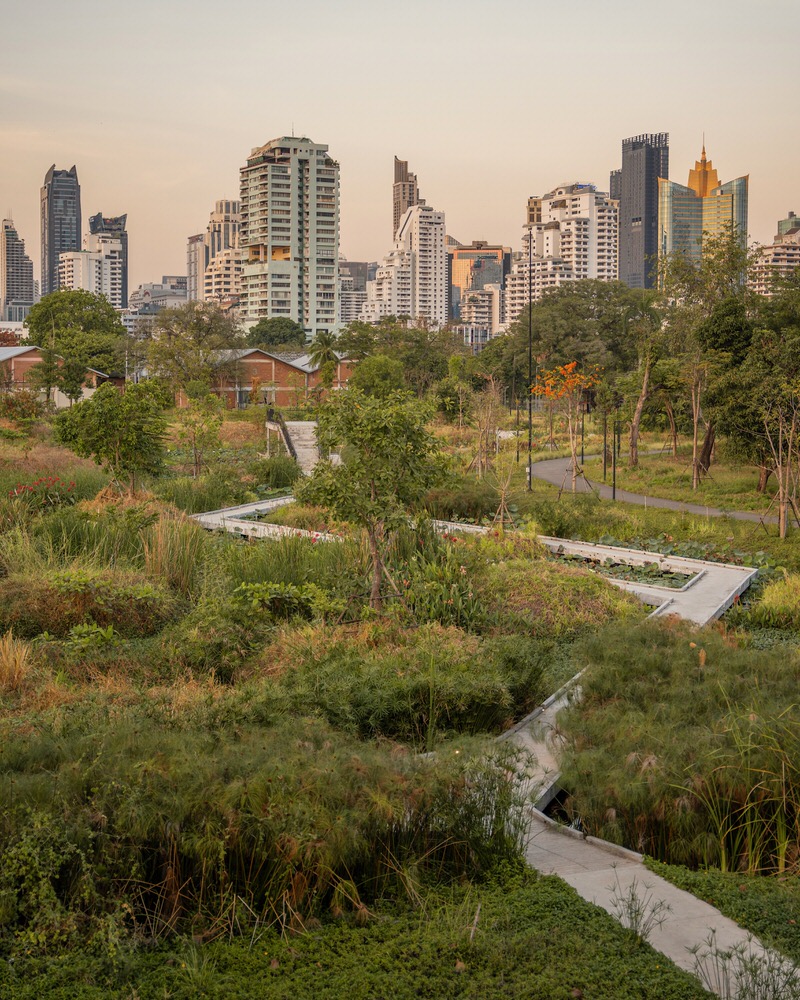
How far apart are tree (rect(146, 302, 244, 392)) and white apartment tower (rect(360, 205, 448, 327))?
139 m

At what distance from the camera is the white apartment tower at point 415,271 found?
195875mm

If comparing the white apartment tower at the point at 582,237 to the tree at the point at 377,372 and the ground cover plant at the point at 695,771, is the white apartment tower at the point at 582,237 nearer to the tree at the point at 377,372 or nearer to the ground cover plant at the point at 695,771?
the tree at the point at 377,372

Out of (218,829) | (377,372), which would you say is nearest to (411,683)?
(218,829)

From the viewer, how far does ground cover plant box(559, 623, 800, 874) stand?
4469 millimetres

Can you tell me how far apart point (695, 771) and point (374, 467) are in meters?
4.43

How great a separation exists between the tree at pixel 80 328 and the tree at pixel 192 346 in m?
2.56

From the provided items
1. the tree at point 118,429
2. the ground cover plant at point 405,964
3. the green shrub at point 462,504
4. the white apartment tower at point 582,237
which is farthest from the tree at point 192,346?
the white apartment tower at point 582,237

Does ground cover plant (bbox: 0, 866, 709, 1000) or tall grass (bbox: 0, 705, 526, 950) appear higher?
tall grass (bbox: 0, 705, 526, 950)

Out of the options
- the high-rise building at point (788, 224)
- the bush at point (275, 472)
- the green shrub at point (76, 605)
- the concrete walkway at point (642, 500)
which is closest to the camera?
the green shrub at point (76, 605)

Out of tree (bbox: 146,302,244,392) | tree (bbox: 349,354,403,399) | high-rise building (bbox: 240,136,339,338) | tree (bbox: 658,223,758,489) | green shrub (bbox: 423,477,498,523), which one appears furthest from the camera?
high-rise building (bbox: 240,136,339,338)

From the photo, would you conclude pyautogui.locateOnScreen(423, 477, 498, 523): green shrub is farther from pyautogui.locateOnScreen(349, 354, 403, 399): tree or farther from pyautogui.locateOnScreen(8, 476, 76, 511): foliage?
pyautogui.locateOnScreen(349, 354, 403, 399): tree

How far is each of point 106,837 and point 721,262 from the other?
20.6 m

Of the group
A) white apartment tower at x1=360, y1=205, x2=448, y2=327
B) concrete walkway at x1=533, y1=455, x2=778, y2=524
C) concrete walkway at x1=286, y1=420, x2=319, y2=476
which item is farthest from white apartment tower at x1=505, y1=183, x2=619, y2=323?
concrete walkway at x1=533, y1=455, x2=778, y2=524

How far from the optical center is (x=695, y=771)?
4637mm
